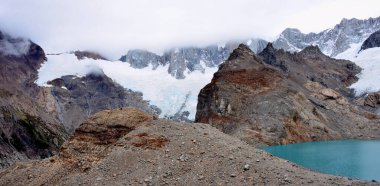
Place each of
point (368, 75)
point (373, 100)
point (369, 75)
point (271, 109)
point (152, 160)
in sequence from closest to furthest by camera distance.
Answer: point (152, 160)
point (271, 109)
point (373, 100)
point (369, 75)
point (368, 75)

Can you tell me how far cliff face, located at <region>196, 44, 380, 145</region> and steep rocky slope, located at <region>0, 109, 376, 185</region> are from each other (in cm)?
5996

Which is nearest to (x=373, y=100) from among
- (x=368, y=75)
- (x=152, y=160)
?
(x=368, y=75)

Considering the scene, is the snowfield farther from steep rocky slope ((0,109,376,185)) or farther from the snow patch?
steep rocky slope ((0,109,376,185))

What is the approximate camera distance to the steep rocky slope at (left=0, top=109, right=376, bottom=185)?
27.0m

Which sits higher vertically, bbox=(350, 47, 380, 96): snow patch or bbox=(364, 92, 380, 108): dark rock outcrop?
bbox=(350, 47, 380, 96): snow patch

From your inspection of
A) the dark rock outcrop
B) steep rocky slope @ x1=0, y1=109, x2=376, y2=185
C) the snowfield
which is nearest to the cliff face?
the dark rock outcrop

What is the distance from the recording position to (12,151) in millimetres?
100625

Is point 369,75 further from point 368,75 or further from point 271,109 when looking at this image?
point 271,109

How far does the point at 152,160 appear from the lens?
29.6 metres

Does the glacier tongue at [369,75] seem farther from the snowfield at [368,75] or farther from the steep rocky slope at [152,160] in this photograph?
the steep rocky slope at [152,160]

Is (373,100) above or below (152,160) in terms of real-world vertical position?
below

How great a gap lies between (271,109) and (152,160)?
73982 millimetres

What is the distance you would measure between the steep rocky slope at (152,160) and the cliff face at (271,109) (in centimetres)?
5996

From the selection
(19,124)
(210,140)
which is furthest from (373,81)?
(210,140)
